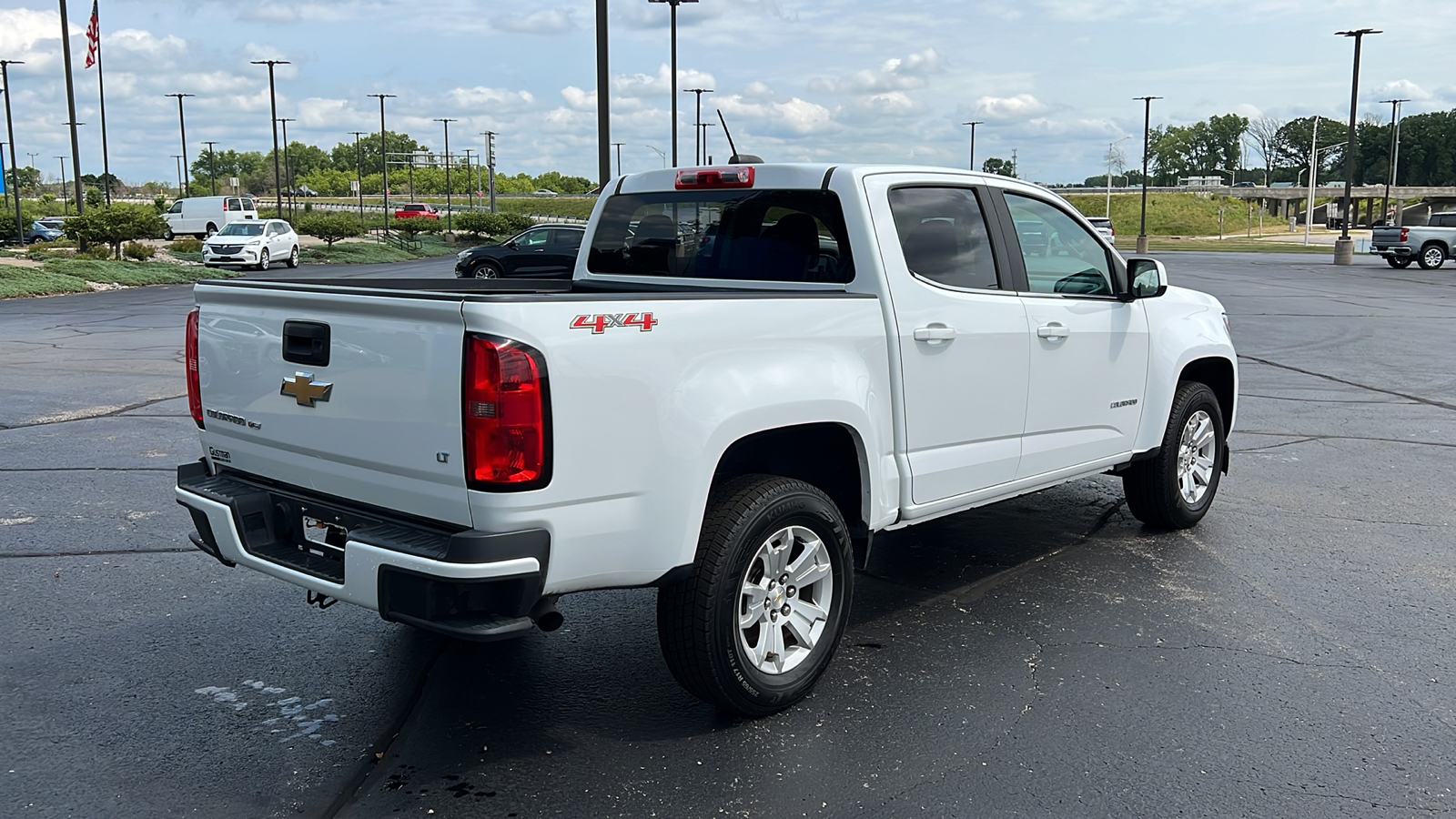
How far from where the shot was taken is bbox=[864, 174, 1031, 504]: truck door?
4.59m

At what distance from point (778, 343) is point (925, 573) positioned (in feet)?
7.34

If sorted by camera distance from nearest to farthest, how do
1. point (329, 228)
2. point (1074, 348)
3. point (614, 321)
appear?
point (614, 321) → point (1074, 348) → point (329, 228)

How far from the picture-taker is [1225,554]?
6.11 m

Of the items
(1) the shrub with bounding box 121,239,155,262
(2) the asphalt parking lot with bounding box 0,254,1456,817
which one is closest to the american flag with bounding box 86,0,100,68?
(1) the shrub with bounding box 121,239,155,262

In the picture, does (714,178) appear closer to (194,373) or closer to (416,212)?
(194,373)

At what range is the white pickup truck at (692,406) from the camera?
3363 mm

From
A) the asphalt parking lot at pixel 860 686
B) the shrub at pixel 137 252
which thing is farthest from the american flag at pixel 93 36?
the asphalt parking lot at pixel 860 686

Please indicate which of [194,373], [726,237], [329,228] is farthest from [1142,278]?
[329,228]

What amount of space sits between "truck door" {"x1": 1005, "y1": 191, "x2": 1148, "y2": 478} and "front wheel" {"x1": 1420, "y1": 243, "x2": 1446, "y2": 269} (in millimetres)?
37860

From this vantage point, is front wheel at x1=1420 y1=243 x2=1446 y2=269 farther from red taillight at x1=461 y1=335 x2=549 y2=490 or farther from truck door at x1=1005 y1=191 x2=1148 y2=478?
red taillight at x1=461 y1=335 x2=549 y2=490

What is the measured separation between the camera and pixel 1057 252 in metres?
5.60

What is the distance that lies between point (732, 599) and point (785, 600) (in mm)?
383

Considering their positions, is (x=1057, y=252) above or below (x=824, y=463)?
above

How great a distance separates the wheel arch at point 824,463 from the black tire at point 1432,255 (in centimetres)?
3982
